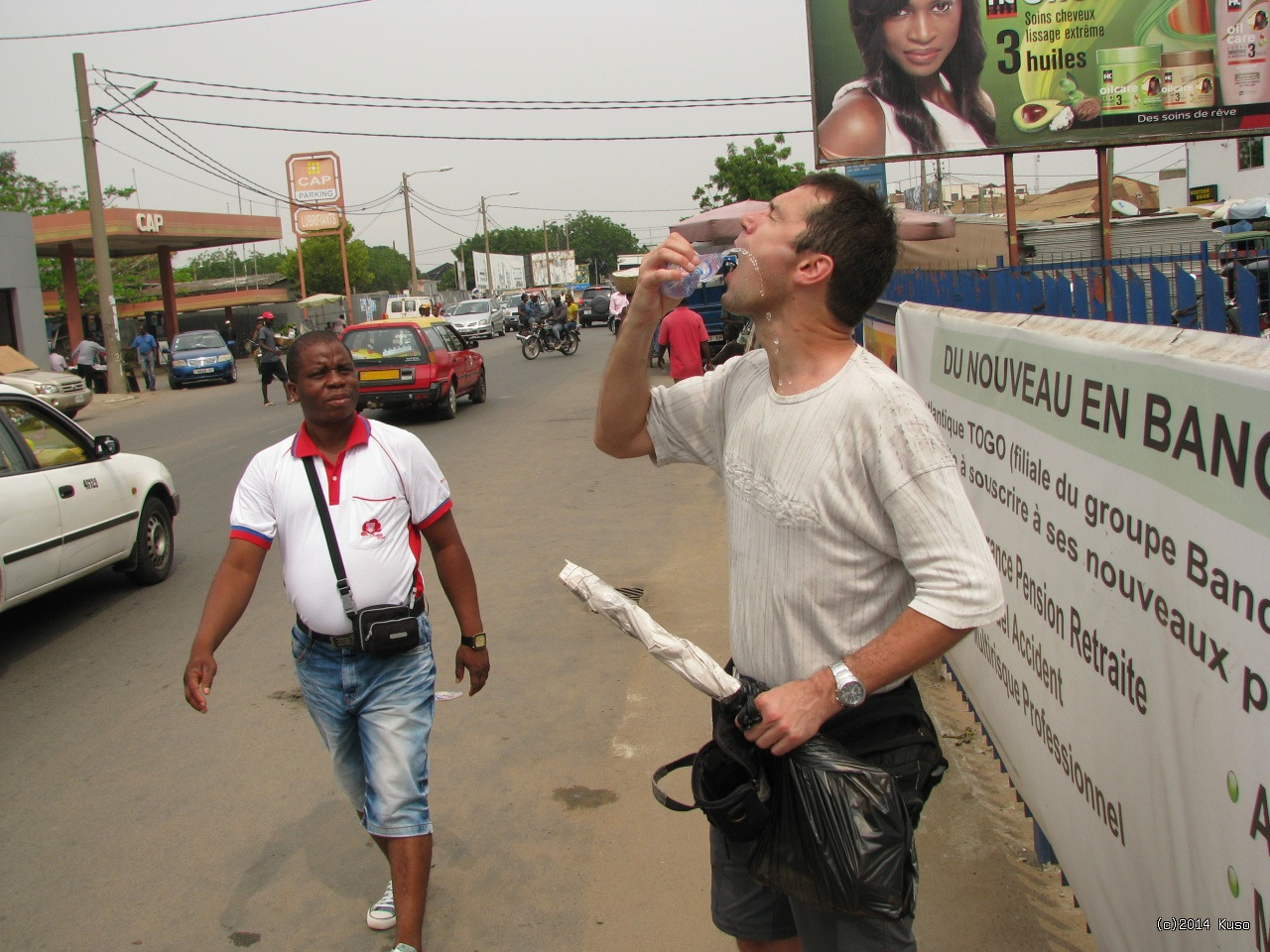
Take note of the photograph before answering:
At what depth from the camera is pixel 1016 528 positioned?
2875 millimetres

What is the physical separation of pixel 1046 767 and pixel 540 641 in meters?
3.45

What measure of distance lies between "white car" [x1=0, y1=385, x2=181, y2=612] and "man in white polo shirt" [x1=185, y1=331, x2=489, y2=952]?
3.42 meters

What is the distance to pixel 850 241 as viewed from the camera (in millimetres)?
1940

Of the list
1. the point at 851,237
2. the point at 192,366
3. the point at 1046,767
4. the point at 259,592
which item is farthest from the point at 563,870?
the point at 192,366

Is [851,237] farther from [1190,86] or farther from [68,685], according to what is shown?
[1190,86]

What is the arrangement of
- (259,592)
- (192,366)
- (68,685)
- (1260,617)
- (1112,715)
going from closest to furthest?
(1260,617) → (1112,715) → (68,685) → (259,592) → (192,366)

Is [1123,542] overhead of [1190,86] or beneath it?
beneath

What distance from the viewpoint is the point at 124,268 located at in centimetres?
5756

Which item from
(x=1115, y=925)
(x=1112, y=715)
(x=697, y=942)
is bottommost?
(x=697, y=942)

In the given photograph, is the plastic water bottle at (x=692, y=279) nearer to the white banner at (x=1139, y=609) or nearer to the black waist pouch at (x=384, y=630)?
the white banner at (x=1139, y=609)

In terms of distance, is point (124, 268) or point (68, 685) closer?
point (68, 685)

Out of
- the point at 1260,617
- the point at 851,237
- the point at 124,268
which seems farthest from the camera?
the point at 124,268

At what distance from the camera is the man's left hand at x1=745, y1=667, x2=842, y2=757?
5.90ft

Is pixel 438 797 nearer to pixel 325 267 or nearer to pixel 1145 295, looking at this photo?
pixel 1145 295
